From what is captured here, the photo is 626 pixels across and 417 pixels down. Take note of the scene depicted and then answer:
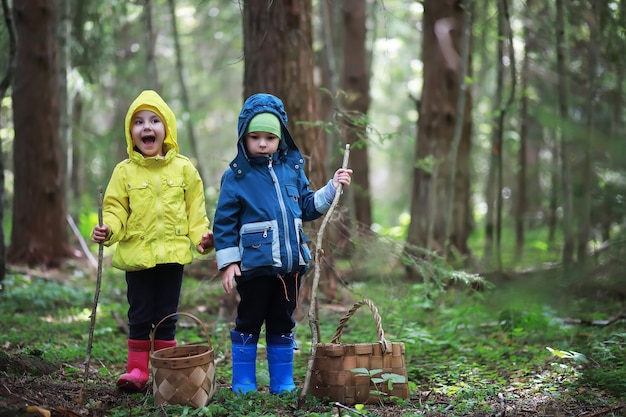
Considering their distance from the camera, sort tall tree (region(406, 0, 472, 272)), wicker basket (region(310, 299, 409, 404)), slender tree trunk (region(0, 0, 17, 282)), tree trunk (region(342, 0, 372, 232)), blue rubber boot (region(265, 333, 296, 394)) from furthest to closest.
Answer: tree trunk (region(342, 0, 372, 232)) → tall tree (region(406, 0, 472, 272)) → slender tree trunk (region(0, 0, 17, 282)) → blue rubber boot (region(265, 333, 296, 394)) → wicker basket (region(310, 299, 409, 404))

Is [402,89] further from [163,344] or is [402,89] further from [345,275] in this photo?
[163,344]

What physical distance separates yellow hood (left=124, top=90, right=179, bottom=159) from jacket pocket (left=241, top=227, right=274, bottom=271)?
89 cm

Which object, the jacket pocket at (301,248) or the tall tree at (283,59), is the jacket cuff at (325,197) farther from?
the tall tree at (283,59)

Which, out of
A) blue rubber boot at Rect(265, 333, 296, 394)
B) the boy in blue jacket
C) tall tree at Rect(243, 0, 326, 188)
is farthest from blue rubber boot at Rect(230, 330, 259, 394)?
tall tree at Rect(243, 0, 326, 188)

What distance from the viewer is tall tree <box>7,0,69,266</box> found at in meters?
9.55

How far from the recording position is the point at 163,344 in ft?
14.0

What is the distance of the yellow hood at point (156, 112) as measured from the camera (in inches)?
165

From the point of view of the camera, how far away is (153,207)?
4.15 m

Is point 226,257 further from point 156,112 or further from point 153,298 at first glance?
A: point 156,112

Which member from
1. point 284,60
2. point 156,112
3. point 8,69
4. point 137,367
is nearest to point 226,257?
point 137,367

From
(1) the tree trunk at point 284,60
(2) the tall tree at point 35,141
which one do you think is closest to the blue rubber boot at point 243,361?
(1) the tree trunk at point 284,60

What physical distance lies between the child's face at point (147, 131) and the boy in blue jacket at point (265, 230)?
559 millimetres

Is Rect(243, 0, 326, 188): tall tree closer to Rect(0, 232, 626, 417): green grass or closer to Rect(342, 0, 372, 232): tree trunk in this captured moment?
Rect(0, 232, 626, 417): green grass

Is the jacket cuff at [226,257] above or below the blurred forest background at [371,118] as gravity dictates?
below
